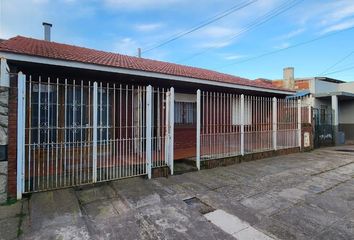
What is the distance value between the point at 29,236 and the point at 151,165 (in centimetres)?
315

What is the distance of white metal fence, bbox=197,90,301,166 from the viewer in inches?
311

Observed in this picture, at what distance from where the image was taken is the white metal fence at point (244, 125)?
7887 millimetres

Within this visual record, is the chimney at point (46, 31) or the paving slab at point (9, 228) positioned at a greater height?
the chimney at point (46, 31)

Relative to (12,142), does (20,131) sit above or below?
above

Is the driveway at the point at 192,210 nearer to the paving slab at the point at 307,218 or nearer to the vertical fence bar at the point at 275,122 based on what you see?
the paving slab at the point at 307,218

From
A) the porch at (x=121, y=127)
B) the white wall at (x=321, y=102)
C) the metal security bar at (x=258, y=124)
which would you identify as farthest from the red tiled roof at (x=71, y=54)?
the white wall at (x=321, y=102)

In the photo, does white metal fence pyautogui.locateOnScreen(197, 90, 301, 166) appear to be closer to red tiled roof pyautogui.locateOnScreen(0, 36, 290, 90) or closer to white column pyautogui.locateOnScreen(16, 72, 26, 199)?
red tiled roof pyautogui.locateOnScreen(0, 36, 290, 90)

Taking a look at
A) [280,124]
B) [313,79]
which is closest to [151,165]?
[280,124]

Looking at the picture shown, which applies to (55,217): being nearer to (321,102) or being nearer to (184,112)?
(184,112)

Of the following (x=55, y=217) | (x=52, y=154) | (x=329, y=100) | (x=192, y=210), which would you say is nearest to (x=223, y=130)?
(x=192, y=210)

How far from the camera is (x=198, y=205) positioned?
4.60 metres

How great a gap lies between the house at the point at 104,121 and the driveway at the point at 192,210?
64cm

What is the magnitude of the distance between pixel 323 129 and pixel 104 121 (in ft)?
41.7

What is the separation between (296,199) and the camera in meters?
4.90
